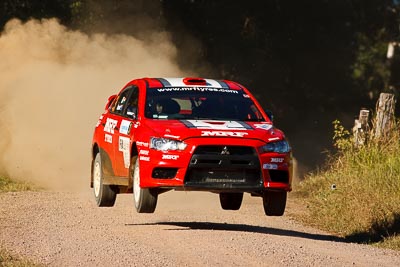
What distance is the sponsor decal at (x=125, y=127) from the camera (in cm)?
1528

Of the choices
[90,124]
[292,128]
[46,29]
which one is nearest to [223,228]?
[90,124]

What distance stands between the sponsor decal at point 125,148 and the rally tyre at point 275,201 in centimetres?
172

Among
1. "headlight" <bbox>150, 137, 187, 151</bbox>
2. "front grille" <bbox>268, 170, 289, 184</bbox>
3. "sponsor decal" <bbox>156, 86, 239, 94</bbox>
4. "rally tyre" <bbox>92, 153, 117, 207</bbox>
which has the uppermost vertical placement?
"sponsor decal" <bbox>156, 86, 239, 94</bbox>

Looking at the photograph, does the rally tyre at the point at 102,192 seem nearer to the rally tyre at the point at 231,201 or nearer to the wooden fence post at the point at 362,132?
the rally tyre at the point at 231,201

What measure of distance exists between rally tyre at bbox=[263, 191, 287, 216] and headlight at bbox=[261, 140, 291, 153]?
689 millimetres

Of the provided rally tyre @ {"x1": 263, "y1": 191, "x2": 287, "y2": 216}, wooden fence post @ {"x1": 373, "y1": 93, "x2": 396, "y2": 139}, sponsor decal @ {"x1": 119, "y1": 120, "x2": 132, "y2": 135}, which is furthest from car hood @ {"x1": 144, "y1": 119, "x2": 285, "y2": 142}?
wooden fence post @ {"x1": 373, "y1": 93, "x2": 396, "y2": 139}

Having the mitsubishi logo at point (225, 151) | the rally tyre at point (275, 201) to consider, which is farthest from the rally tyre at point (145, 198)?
the rally tyre at point (275, 201)

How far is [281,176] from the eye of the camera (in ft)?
47.6

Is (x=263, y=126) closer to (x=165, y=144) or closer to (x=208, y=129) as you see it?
(x=208, y=129)

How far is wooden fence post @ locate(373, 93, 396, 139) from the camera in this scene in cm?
2016

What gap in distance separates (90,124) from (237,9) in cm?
1122

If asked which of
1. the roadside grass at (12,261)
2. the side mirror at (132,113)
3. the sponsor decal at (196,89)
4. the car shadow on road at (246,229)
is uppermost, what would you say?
the sponsor decal at (196,89)

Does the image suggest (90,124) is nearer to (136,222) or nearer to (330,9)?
(136,222)

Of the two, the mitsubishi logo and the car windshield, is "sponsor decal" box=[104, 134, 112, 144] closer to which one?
the car windshield
